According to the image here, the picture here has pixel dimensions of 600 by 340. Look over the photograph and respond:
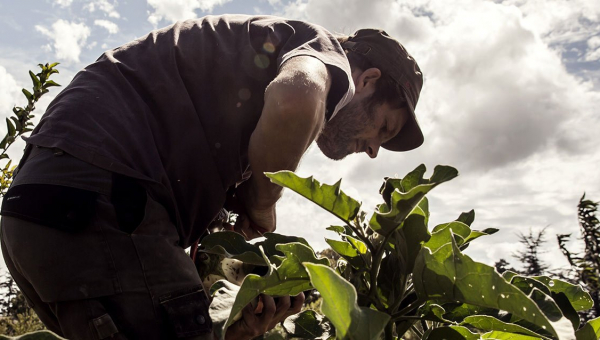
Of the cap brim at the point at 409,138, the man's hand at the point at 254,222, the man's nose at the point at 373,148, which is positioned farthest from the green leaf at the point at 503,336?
the man's nose at the point at 373,148

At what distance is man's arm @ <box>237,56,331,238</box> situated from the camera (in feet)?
5.94

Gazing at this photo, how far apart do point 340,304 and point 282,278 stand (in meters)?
0.27

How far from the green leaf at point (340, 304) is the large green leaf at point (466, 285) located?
0.21m

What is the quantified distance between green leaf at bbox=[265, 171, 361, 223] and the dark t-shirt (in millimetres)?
1096

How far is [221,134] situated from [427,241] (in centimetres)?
146

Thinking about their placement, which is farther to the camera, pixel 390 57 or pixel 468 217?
pixel 390 57

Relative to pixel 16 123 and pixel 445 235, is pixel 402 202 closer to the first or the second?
pixel 445 235

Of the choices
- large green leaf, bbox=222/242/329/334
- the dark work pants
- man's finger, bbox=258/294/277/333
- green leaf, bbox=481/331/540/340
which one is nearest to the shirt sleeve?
the dark work pants

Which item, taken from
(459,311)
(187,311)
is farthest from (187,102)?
(459,311)

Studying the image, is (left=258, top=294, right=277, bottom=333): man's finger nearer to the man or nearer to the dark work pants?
the man

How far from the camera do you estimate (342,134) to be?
3.53m

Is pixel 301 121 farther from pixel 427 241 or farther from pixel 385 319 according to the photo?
pixel 385 319

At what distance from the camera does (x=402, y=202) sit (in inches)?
36.4

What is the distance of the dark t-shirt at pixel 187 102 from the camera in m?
2.04
